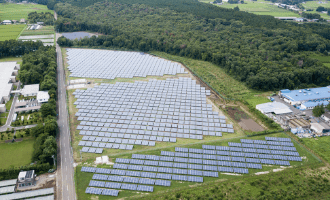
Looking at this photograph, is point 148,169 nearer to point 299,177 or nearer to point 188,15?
point 299,177

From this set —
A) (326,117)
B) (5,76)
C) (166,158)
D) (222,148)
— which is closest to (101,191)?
(166,158)

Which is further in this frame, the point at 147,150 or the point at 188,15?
the point at 188,15

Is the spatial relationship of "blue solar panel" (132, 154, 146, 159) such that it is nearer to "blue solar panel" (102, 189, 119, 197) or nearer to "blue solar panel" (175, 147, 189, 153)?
"blue solar panel" (175, 147, 189, 153)

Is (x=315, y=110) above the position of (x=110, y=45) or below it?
below

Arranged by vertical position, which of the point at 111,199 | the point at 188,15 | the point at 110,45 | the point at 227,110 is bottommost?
the point at 111,199

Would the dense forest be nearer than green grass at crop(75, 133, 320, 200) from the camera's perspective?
No

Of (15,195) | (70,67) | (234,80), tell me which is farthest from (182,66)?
(15,195)

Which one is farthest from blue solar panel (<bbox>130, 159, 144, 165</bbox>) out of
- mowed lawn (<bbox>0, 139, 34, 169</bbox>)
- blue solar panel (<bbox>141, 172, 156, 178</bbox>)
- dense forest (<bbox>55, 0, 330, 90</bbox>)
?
dense forest (<bbox>55, 0, 330, 90</bbox>)

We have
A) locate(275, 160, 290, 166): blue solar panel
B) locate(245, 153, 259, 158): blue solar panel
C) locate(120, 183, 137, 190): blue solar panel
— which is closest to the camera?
locate(120, 183, 137, 190): blue solar panel
